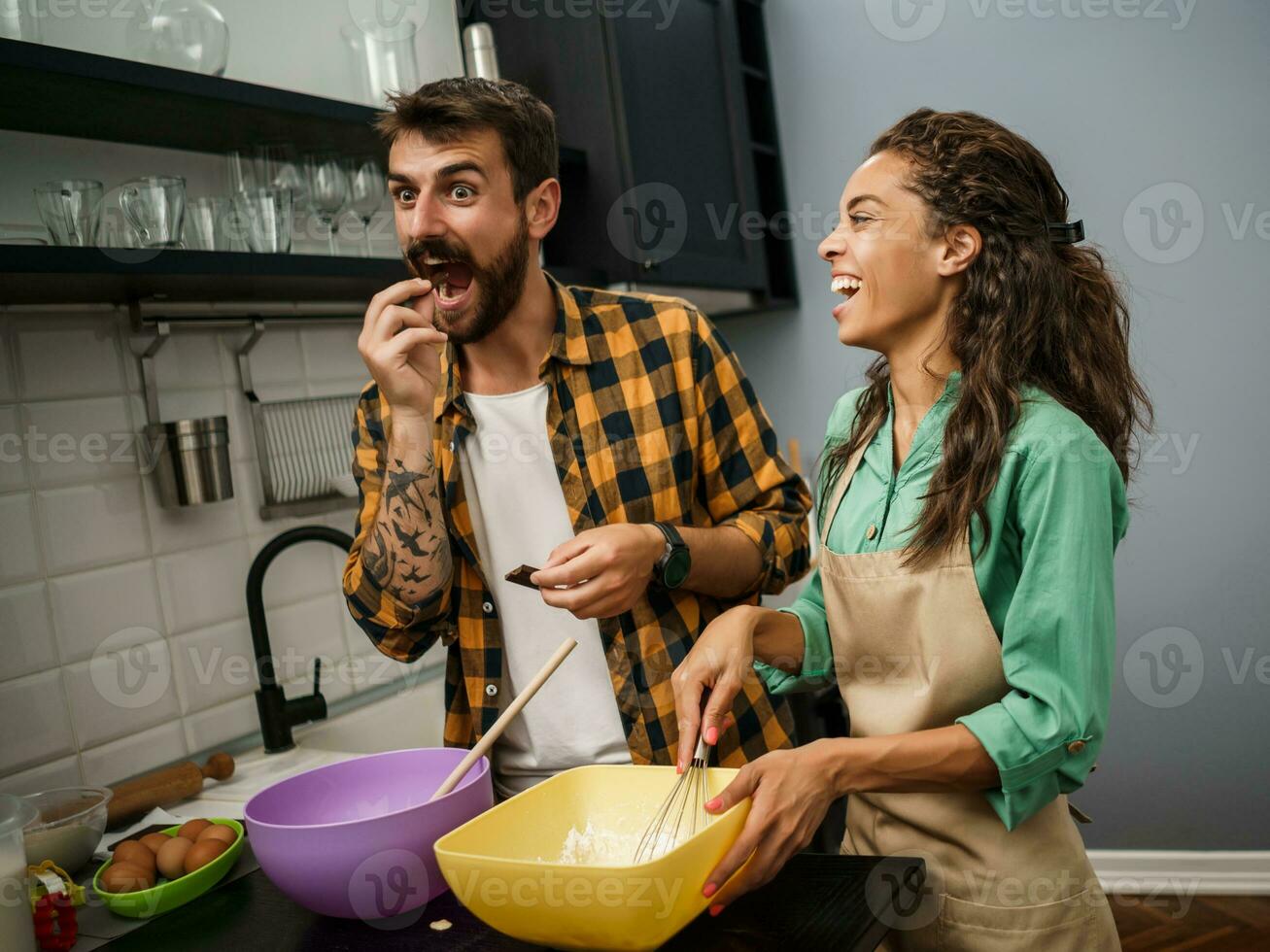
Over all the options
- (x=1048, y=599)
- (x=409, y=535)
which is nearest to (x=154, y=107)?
(x=409, y=535)

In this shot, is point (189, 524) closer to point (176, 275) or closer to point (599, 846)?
point (176, 275)

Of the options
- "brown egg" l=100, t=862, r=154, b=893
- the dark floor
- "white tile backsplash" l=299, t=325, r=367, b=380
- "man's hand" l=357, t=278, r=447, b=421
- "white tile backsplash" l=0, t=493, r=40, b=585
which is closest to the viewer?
"brown egg" l=100, t=862, r=154, b=893

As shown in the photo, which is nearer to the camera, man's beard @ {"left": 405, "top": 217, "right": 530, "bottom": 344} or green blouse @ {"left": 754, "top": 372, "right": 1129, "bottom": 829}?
green blouse @ {"left": 754, "top": 372, "right": 1129, "bottom": 829}

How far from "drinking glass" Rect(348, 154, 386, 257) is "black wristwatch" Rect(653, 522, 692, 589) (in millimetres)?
931

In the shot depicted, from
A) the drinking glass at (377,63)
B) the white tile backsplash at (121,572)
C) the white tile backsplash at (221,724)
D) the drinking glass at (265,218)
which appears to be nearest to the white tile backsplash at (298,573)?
the white tile backsplash at (121,572)

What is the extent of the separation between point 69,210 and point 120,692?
733 mm

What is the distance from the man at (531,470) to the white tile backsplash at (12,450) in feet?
1.66

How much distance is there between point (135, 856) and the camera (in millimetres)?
1194

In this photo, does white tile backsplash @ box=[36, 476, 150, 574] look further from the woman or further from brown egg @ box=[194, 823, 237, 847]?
the woman

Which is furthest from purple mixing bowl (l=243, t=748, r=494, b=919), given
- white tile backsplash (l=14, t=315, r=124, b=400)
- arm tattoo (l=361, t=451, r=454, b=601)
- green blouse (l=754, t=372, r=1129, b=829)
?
white tile backsplash (l=14, t=315, r=124, b=400)

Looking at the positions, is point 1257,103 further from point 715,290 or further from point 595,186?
point 595,186

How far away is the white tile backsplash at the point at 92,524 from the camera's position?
1.64 metres

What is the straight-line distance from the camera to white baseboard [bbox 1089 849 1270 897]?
2768mm

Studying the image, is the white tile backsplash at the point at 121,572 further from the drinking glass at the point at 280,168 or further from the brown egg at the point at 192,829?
the brown egg at the point at 192,829
